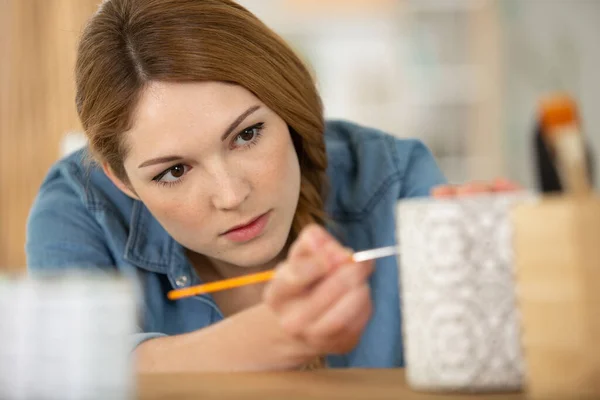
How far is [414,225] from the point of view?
2.16 ft

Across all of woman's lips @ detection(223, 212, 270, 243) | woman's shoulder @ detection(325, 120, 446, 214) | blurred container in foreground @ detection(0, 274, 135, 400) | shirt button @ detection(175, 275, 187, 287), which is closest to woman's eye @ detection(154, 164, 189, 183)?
woman's lips @ detection(223, 212, 270, 243)

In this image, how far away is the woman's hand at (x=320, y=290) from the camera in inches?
28.9

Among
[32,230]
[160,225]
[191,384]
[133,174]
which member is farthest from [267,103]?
[191,384]

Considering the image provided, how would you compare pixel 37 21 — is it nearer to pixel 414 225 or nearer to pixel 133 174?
pixel 133 174

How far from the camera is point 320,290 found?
76cm

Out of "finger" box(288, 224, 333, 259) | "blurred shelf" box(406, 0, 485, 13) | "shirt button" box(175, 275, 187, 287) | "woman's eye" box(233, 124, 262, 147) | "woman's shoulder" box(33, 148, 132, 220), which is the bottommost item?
"shirt button" box(175, 275, 187, 287)

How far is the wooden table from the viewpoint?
2.20 feet

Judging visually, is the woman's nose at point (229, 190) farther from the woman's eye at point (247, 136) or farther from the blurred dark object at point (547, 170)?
the blurred dark object at point (547, 170)

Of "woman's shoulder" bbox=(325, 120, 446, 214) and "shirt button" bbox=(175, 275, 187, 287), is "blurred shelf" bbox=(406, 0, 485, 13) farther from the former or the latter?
"shirt button" bbox=(175, 275, 187, 287)

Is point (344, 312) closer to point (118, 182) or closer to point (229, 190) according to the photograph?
point (229, 190)

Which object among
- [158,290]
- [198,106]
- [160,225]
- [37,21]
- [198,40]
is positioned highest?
[37,21]

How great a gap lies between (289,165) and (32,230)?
509mm

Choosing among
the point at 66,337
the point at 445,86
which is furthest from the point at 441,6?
the point at 66,337

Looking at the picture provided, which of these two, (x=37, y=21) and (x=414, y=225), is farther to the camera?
(x=37, y=21)
